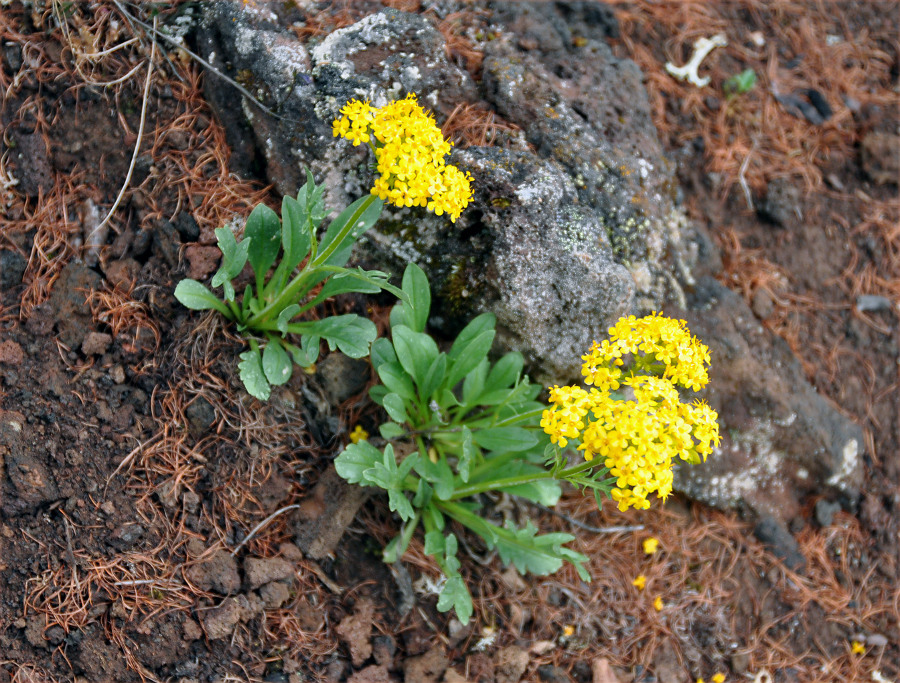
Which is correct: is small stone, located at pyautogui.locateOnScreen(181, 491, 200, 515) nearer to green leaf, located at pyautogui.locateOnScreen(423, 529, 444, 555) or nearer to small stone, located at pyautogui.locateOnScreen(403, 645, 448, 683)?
green leaf, located at pyautogui.locateOnScreen(423, 529, 444, 555)

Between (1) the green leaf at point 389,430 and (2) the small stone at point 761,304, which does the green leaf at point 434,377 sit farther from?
(2) the small stone at point 761,304

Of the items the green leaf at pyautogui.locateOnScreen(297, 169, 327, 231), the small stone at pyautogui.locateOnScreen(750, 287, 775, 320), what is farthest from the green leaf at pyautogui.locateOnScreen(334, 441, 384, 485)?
the small stone at pyautogui.locateOnScreen(750, 287, 775, 320)

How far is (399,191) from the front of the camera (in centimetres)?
213

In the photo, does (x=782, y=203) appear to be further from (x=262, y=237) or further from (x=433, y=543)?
(x=262, y=237)

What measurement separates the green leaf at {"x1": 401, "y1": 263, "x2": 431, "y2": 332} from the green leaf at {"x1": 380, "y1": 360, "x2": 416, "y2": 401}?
0.17 m

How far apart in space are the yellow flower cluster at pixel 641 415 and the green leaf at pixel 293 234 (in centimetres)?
109

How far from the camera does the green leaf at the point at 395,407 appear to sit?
2.59m

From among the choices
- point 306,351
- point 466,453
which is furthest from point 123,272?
point 466,453

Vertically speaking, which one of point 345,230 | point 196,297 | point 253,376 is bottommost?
point 253,376

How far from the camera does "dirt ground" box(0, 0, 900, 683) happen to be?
7.60 ft

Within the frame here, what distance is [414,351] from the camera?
2.67 meters

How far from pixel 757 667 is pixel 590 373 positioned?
1.87 m

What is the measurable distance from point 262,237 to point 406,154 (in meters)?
0.79

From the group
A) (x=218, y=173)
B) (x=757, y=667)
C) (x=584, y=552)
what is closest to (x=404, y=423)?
(x=584, y=552)
